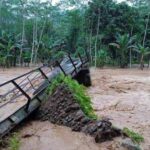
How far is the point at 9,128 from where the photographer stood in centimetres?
823

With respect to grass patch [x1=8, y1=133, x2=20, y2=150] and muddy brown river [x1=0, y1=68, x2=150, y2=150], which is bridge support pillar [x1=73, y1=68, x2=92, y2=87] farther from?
grass patch [x1=8, y1=133, x2=20, y2=150]

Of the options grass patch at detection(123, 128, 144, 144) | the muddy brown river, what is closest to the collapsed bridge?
the muddy brown river

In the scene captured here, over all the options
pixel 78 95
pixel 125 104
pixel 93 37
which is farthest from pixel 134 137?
pixel 93 37

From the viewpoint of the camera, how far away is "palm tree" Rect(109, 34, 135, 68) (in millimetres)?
31922

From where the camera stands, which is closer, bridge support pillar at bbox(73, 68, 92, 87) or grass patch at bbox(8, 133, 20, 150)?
grass patch at bbox(8, 133, 20, 150)

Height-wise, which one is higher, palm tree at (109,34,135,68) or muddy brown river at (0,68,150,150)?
palm tree at (109,34,135,68)

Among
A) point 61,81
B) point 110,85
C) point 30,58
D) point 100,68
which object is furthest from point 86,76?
point 30,58

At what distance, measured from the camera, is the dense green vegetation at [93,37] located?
109ft

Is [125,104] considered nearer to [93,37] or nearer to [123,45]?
[123,45]

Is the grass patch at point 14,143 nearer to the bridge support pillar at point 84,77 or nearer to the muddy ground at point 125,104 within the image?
the muddy ground at point 125,104

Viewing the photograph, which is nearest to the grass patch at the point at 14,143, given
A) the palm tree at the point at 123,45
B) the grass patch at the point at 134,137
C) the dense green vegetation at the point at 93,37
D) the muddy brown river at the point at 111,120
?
the muddy brown river at the point at 111,120

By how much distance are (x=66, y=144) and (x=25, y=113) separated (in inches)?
Result: 78.3

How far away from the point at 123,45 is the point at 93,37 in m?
5.62

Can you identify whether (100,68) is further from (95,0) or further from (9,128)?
(9,128)
